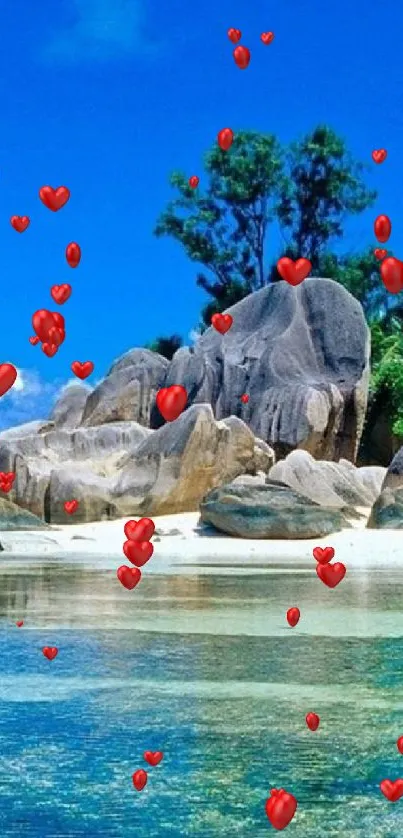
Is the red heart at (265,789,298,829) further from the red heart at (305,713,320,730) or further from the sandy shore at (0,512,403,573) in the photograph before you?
the sandy shore at (0,512,403,573)

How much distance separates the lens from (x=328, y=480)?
2505cm

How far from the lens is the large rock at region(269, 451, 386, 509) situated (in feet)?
79.6

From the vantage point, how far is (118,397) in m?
30.7

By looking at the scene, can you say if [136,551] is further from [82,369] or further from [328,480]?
[328,480]

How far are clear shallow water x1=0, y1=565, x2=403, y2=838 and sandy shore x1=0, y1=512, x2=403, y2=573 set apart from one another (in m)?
5.72

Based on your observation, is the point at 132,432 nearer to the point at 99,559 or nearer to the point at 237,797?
the point at 99,559

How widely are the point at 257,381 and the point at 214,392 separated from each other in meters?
1.04

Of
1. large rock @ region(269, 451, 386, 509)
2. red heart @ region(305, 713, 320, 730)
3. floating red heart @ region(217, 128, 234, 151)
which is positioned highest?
large rock @ region(269, 451, 386, 509)

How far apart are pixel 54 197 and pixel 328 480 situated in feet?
59.4

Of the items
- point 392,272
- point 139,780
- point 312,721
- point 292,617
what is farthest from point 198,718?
point 292,617

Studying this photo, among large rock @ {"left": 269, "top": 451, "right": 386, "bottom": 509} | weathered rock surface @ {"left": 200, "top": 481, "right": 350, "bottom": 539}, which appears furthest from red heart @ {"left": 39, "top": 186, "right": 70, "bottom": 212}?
large rock @ {"left": 269, "top": 451, "right": 386, "bottom": 509}

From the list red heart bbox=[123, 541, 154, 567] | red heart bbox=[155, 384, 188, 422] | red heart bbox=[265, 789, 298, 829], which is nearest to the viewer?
red heart bbox=[265, 789, 298, 829]

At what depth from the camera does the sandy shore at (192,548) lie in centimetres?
1670

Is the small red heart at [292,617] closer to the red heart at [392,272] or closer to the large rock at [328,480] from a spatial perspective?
the red heart at [392,272]
